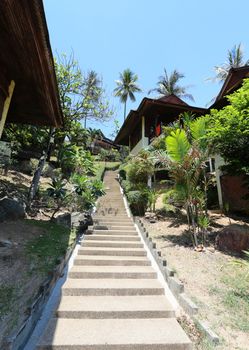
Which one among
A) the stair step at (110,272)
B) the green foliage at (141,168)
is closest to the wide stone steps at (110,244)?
the stair step at (110,272)

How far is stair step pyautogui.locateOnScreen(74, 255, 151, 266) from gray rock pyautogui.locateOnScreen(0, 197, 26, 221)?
2384mm

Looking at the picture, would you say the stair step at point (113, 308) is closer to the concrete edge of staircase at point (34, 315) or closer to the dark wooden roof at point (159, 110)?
the concrete edge of staircase at point (34, 315)

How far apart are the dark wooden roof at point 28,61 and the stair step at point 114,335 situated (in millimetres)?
3802

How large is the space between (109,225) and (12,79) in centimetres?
605

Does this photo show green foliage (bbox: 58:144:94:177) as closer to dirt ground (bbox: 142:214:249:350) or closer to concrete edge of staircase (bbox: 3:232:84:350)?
dirt ground (bbox: 142:214:249:350)

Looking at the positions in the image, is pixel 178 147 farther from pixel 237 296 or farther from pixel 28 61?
pixel 28 61

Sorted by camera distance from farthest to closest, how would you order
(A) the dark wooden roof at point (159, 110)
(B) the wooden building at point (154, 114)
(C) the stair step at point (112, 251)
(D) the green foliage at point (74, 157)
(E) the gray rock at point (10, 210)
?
(B) the wooden building at point (154, 114) < (A) the dark wooden roof at point (159, 110) < (D) the green foliage at point (74, 157) < (E) the gray rock at point (10, 210) < (C) the stair step at point (112, 251)

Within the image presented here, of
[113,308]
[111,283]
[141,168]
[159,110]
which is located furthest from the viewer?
[159,110]

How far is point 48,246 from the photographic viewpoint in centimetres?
554

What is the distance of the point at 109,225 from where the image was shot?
888 cm

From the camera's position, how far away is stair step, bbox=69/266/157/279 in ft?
16.7

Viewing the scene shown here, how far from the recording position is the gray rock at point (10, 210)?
6.57 metres

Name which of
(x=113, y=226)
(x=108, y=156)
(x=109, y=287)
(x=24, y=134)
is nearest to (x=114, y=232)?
(x=113, y=226)

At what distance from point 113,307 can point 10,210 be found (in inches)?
172
